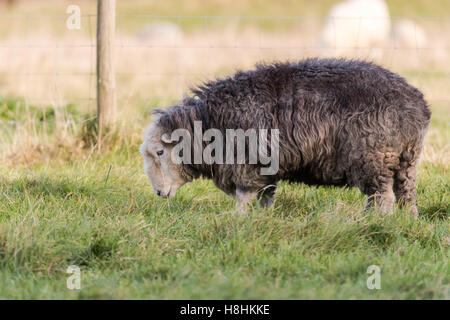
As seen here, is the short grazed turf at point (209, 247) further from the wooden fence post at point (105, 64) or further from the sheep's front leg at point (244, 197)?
the wooden fence post at point (105, 64)

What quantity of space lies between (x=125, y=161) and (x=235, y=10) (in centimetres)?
2650

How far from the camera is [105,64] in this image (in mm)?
6480

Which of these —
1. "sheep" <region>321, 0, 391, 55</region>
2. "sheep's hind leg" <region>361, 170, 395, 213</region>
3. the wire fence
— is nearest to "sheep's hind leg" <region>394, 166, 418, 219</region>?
"sheep's hind leg" <region>361, 170, 395, 213</region>

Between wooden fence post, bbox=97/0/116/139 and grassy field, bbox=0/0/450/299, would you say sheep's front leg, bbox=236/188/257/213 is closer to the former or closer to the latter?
grassy field, bbox=0/0/450/299

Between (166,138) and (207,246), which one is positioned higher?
(166,138)

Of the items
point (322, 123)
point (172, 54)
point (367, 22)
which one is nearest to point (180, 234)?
point (322, 123)

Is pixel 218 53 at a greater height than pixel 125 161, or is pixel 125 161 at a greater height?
pixel 218 53

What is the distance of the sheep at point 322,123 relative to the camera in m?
4.46

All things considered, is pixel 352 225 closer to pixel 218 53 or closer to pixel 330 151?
pixel 330 151

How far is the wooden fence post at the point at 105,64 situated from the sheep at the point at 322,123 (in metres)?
1.76

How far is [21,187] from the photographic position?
5.24 metres

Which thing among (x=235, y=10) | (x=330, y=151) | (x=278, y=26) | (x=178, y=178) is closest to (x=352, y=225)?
(x=330, y=151)

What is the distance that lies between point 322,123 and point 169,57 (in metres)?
11.0

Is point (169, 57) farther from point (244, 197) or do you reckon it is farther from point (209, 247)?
point (209, 247)
